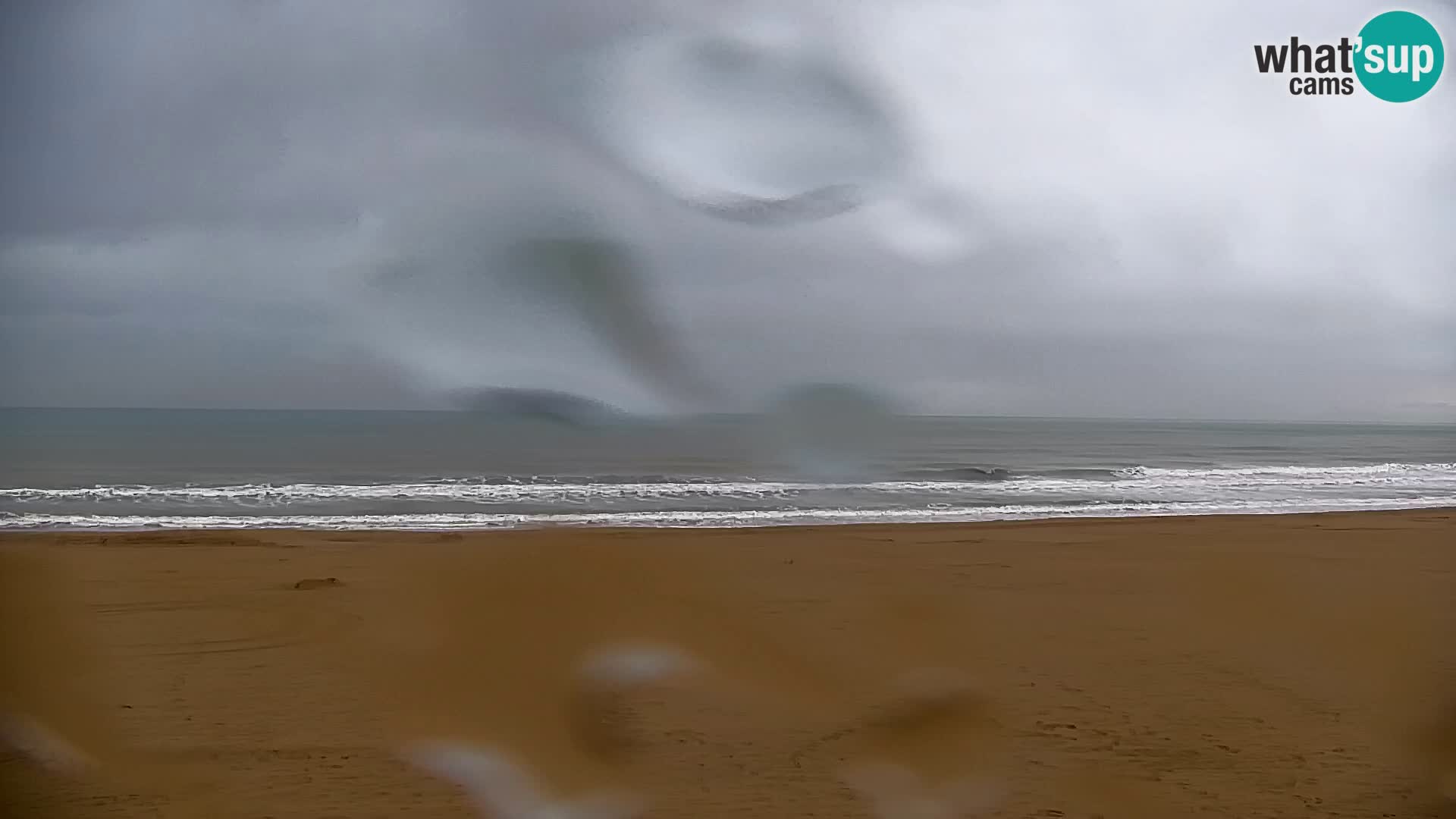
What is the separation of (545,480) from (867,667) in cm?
418

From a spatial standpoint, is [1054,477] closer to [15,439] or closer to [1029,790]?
[1029,790]

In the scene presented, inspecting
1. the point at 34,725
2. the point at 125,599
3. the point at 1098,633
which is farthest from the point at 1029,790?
the point at 125,599

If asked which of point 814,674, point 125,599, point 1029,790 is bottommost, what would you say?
point 1029,790

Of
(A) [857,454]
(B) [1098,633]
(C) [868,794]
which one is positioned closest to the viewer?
(C) [868,794]

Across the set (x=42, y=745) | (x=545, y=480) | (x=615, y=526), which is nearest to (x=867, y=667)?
(x=42, y=745)

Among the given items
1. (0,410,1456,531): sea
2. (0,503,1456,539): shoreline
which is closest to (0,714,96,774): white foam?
(0,410,1456,531): sea

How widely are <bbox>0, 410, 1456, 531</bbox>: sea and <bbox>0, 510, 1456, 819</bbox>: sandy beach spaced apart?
2.29ft

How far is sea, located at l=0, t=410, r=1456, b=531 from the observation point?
15.4 feet

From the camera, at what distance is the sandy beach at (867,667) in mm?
1973

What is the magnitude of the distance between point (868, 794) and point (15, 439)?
14.3ft

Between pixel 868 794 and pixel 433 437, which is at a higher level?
pixel 433 437

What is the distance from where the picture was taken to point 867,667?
2.53 metres

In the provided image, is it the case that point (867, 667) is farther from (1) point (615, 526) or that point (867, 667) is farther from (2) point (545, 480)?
(2) point (545, 480)

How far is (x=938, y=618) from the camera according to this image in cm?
308
